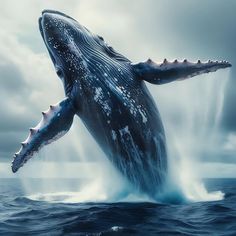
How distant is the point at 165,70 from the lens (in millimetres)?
10336

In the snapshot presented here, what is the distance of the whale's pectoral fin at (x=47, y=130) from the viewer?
963 centimetres

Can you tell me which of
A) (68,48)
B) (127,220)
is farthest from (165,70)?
(127,220)

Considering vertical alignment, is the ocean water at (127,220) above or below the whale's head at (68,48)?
below

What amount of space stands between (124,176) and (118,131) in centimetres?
128

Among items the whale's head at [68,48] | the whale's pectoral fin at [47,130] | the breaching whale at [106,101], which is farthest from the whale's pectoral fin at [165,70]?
the whale's pectoral fin at [47,130]

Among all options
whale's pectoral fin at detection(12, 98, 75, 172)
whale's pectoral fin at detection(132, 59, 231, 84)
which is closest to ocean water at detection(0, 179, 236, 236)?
whale's pectoral fin at detection(12, 98, 75, 172)

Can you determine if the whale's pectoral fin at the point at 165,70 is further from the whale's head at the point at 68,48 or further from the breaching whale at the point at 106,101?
the whale's head at the point at 68,48

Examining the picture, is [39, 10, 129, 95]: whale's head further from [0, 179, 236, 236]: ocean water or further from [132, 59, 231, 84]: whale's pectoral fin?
[0, 179, 236, 236]: ocean water

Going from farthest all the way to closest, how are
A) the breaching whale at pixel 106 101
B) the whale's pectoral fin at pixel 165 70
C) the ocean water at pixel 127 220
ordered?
the whale's pectoral fin at pixel 165 70, the breaching whale at pixel 106 101, the ocean water at pixel 127 220

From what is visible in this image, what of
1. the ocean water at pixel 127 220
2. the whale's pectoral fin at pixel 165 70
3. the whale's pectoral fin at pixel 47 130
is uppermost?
the whale's pectoral fin at pixel 165 70

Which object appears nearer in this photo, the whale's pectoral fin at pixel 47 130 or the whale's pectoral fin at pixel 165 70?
the whale's pectoral fin at pixel 47 130

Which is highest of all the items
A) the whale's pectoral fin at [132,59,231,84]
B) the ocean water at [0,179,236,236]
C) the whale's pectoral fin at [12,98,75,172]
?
the whale's pectoral fin at [132,59,231,84]

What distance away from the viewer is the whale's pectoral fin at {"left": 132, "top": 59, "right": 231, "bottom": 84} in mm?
10328

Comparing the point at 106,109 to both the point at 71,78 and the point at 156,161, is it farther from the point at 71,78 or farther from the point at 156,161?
the point at 156,161
